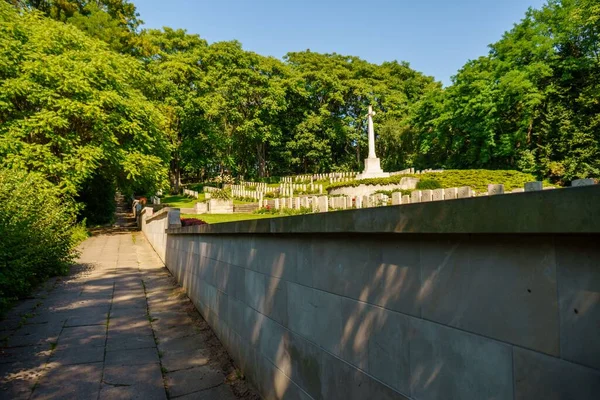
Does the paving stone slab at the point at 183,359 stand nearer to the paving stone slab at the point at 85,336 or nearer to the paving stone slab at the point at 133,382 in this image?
the paving stone slab at the point at 133,382

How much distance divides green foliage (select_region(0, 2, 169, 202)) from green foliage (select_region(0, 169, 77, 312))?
22.0 feet

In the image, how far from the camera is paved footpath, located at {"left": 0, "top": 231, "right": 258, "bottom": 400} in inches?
166

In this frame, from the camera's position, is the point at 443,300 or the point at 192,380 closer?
the point at 443,300

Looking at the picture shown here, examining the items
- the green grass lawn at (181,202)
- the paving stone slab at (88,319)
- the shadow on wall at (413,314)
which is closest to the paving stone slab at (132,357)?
the paving stone slab at (88,319)

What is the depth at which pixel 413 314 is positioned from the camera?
71.4 inches

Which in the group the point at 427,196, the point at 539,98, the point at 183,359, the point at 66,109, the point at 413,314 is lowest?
the point at 183,359

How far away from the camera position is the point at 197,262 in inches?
280

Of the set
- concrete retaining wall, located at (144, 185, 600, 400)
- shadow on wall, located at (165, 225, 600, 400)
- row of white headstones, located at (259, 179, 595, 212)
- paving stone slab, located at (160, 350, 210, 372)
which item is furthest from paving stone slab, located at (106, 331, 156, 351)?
row of white headstones, located at (259, 179, 595, 212)

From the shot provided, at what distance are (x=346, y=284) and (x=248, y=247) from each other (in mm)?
2018

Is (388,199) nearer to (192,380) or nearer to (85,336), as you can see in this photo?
(85,336)

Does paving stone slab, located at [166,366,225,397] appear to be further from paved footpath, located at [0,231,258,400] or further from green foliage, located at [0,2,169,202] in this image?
green foliage, located at [0,2,169,202]

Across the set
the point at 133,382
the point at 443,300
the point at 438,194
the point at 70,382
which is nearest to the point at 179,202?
the point at 438,194

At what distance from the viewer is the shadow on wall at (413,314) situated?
1.27 m

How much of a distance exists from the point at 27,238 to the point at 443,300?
859 centimetres
